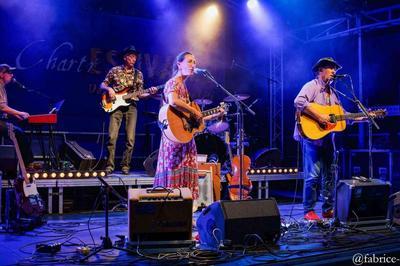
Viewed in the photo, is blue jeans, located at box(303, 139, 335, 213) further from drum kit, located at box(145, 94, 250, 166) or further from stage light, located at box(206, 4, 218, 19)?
stage light, located at box(206, 4, 218, 19)

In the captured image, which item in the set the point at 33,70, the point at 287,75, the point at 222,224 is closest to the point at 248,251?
the point at 222,224

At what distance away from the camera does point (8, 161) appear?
7.77 m

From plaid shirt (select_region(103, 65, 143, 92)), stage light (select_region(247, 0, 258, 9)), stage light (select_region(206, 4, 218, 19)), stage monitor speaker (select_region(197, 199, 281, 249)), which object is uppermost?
stage light (select_region(247, 0, 258, 9))

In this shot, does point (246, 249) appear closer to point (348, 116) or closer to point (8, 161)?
point (348, 116)

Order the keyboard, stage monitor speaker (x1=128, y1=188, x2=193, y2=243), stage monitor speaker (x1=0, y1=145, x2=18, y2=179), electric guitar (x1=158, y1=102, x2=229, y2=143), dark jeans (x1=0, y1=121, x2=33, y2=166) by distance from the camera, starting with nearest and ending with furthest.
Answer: stage monitor speaker (x1=128, y1=188, x2=193, y2=243), electric guitar (x1=158, y1=102, x2=229, y2=143), stage monitor speaker (x1=0, y1=145, x2=18, y2=179), dark jeans (x1=0, y1=121, x2=33, y2=166), the keyboard

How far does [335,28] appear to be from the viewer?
1349cm

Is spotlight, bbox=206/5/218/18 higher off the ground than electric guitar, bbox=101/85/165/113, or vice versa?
spotlight, bbox=206/5/218/18

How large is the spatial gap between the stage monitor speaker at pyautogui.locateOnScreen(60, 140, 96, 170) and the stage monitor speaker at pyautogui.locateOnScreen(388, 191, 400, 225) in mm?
4902

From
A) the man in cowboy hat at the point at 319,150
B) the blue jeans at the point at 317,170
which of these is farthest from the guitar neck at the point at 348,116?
the blue jeans at the point at 317,170

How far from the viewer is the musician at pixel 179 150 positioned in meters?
5.94

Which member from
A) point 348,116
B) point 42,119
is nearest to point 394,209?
point 348,116

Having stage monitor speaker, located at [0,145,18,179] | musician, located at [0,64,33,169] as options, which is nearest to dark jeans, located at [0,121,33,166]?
musician, located at [0,64,33,169]

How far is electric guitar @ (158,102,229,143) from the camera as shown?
5.88 m

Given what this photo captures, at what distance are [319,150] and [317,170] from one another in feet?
0.92
